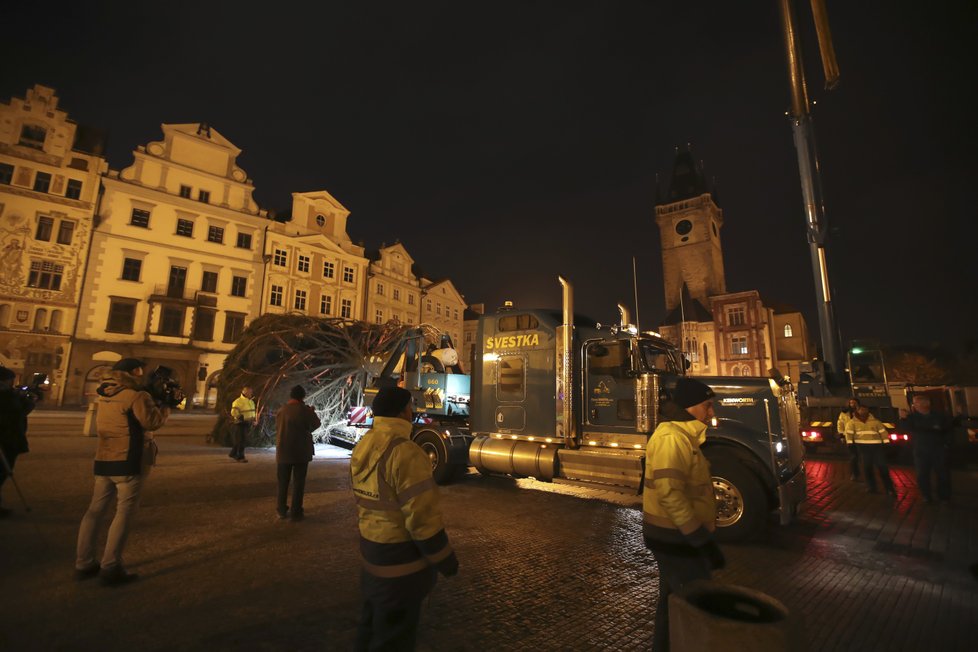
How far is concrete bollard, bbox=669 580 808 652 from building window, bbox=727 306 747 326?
53.8 meters

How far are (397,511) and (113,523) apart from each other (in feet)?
11.7

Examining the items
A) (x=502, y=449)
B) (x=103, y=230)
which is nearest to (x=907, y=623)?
(x=502, y=449)

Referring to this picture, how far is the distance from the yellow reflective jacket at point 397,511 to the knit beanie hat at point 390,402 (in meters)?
0.18

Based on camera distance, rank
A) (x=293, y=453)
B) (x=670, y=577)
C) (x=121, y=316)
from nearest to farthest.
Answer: (x=670, y=577) < (x=293, y=453) < (x=121, y=316)

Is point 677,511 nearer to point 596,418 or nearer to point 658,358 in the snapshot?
point 596,418

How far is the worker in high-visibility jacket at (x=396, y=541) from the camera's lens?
230 cm

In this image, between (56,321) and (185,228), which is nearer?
(56,321)

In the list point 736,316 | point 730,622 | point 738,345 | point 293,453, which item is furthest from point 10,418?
point 736,316

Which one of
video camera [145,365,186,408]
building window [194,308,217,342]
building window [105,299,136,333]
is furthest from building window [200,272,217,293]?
video camera [145,365,186,408]

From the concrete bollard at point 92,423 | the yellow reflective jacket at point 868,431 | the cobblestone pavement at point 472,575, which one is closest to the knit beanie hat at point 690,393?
the cobblestone pavement at point 472,575

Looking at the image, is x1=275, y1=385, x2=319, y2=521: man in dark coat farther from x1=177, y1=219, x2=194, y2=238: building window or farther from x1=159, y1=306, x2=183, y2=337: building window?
x1=177, y1=219, x2=194, y2=238: building window

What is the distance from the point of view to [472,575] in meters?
4.57

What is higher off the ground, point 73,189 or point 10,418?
point 73,189

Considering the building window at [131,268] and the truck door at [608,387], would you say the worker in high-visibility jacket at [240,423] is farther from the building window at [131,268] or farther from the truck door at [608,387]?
the building window at [131,268]
